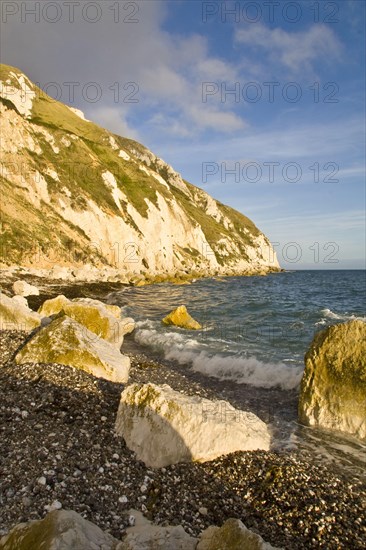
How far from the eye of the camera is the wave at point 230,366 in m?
15.5

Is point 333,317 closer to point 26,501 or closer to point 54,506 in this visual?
point 54,506

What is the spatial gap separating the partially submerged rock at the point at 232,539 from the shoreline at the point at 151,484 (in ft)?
4.12

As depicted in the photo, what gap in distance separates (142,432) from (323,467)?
4374mm

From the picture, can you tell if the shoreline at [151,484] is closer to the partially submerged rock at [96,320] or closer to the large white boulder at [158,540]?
the large white boulder at [158,540]

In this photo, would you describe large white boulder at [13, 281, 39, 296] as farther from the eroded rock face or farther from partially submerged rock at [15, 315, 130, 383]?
the eroded rock face

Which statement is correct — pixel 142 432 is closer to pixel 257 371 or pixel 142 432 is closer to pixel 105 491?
pixel 105 491

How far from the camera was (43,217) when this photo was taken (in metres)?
59.6

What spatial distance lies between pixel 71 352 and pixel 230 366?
7959 mm

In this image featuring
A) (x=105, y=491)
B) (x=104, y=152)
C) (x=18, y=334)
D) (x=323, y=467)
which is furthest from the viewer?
(x=104, y=152)

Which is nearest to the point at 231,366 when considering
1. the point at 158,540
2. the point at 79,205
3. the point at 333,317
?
the point at 158,540

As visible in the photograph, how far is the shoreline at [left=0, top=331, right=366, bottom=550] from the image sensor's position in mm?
6094

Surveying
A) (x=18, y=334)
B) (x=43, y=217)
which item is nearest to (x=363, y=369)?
(x=18, y=334)

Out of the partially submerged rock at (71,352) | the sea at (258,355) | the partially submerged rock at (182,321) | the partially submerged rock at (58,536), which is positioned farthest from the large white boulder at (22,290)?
the partially submerged rock at (58,536)

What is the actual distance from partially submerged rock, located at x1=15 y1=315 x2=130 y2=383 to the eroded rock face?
19.9 ft
